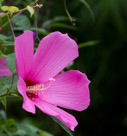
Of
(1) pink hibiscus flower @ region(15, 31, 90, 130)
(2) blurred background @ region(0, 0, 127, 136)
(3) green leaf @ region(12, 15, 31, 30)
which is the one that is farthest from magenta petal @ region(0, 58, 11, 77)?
(2) blurred background @ region(0, 0, 127, 136)

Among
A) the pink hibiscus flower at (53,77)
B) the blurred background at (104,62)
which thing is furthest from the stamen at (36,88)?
the blurred background at (104,62)

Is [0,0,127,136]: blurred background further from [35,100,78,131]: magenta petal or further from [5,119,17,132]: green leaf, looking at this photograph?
[35,100,78,131]: magenta petal

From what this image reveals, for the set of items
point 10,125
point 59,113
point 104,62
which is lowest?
point 104,62

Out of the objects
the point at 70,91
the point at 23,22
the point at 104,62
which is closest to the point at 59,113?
the point at 70,91

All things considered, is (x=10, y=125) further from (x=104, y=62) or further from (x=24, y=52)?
(x=104, y=62)

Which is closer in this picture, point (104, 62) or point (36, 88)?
point (36, 88)

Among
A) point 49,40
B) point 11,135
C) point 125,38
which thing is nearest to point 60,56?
point 49,40

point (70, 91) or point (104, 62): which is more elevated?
point (70, 91)
